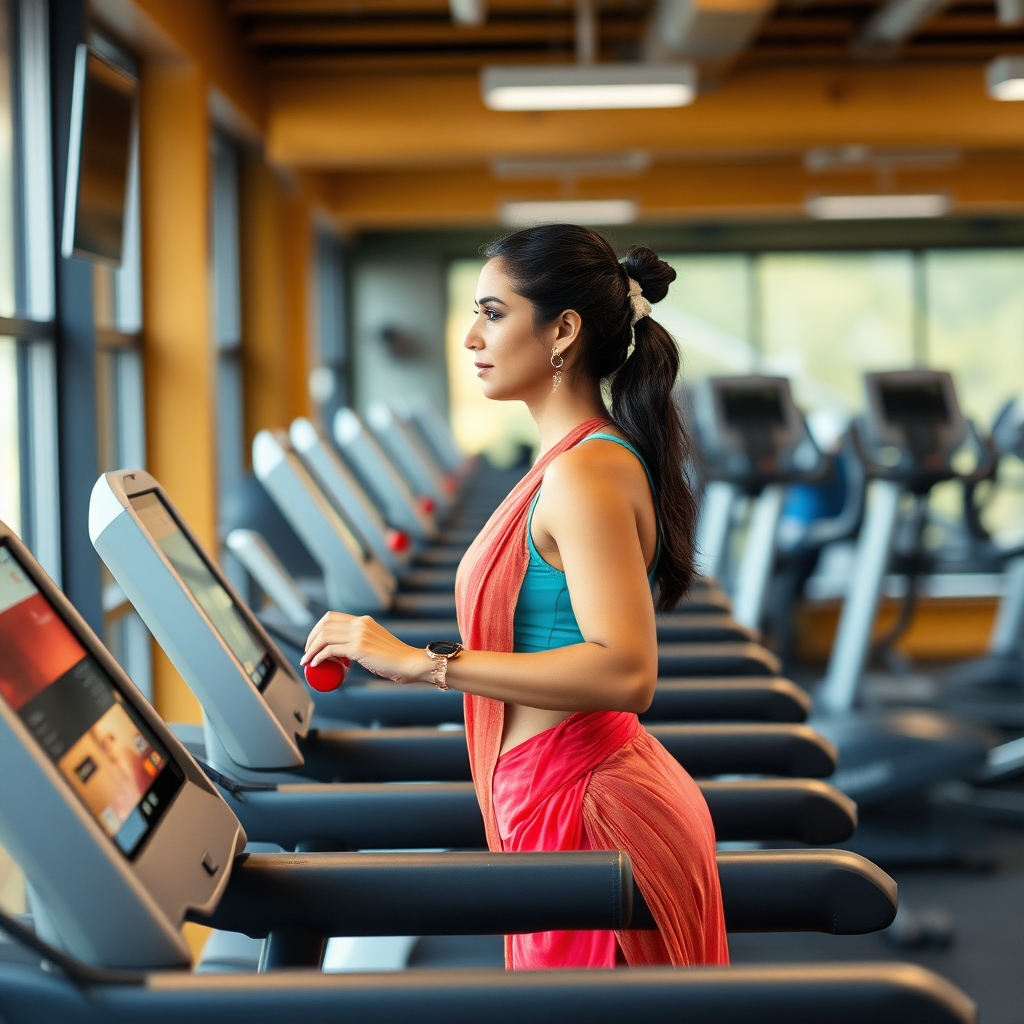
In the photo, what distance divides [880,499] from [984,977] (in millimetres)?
1913

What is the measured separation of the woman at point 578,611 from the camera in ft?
3.91

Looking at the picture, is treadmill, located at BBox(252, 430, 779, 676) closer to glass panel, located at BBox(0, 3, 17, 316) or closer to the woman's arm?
the woman's arm

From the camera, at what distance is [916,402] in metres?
4.49

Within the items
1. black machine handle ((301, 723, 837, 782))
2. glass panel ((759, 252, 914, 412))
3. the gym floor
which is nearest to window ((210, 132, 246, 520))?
the gym floor

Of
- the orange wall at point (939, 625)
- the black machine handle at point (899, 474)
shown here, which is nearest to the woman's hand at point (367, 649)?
the black machine handle at point (899, 474)

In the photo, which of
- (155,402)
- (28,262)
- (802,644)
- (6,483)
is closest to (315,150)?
(155,402)

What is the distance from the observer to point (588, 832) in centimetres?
126

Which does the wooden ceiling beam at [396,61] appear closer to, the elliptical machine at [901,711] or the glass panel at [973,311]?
the elliptical machine at [901,711]

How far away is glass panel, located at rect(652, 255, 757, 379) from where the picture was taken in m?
9.16

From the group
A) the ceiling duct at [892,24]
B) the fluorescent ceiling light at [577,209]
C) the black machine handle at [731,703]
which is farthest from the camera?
the fluorescent ceiling light at [577,209]

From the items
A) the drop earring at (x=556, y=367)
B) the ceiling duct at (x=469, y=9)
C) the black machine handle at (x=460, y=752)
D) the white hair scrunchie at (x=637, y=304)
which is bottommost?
the black machine handle at (x=460, y=752)

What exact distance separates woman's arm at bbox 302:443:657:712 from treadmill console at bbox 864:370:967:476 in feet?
11.0

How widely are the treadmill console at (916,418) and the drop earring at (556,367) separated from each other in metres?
3.24

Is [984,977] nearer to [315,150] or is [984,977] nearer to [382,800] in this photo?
[382,800]
